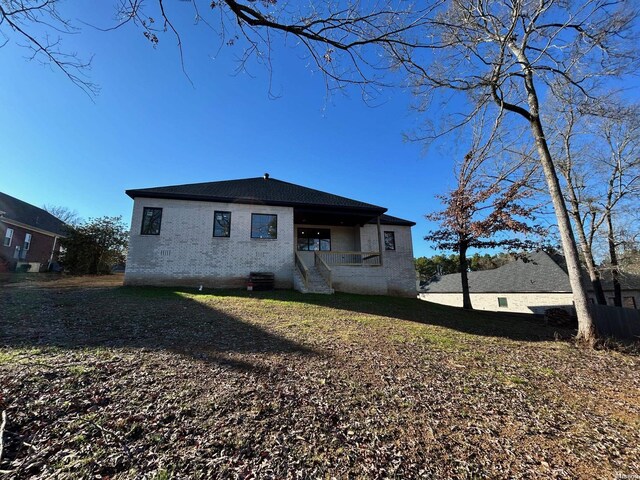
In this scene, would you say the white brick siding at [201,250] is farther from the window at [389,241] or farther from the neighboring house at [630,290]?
the neighboring house at [630,290]

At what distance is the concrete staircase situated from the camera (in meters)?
12.5

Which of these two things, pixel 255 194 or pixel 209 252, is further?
pixel 255 194

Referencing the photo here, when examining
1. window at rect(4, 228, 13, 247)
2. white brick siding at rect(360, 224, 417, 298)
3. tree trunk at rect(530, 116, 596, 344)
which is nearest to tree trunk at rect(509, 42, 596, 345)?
tree trunk at rect(530, 116, 596, 344)

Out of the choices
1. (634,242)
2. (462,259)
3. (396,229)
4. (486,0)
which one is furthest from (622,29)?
(634,242)

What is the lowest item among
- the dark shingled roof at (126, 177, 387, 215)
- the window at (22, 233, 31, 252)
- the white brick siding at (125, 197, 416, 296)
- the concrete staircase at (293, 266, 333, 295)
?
the concrete staircase at (293, 266, 333, 295)

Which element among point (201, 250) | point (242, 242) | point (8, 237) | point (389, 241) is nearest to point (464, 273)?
point (389, 241)

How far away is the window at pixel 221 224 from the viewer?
13.5 meters

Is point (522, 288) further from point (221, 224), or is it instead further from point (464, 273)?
point (221, 224)

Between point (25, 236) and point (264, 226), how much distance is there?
70.9ft

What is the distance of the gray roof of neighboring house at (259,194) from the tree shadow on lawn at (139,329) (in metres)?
6.44

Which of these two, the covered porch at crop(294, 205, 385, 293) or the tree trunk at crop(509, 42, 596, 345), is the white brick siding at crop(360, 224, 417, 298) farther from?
the tree trunk at crop(509, 42, 596, 345)

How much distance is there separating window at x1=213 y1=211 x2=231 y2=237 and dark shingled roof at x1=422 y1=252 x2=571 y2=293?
2115 centimetres

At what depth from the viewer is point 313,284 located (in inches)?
510

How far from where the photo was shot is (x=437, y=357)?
185 inches
